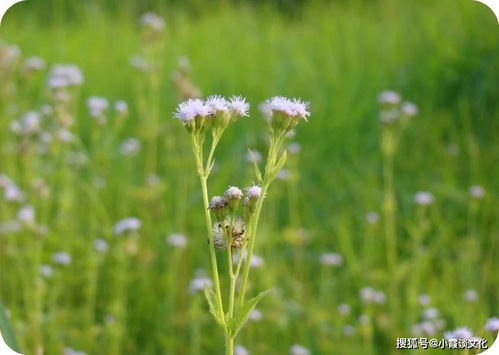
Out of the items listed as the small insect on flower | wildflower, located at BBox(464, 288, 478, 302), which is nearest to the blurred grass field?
wildflower, located at BBox(464, 288, 478, 302)

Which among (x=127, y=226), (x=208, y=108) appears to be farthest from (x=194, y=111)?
(x=127, y=226)

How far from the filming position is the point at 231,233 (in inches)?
22.8

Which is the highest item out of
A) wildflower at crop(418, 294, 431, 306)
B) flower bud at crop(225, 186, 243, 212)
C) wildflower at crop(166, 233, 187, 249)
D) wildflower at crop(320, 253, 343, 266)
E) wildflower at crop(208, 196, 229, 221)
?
wildflower at crop(320, 253, 343, 266)

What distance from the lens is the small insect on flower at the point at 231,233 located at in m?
0.58

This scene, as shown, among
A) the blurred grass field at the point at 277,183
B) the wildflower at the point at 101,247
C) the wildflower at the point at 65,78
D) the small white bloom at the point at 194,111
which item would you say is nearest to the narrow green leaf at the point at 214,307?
the small white bloom at the point at 194,111

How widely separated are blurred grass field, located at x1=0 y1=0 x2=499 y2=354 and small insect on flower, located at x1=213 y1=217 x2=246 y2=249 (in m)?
0.34

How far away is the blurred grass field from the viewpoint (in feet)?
3.80

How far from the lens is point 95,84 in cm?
180

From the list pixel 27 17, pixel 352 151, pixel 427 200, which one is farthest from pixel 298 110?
pixel 27 17

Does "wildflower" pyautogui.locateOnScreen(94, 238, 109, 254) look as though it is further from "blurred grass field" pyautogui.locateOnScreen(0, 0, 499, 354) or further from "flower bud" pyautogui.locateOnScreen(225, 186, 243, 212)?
"flower bud" pyautogui.locateOnScreen(225, 186, 243, 212)

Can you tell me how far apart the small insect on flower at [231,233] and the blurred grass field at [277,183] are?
13.4 inches

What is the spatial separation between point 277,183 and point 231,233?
841 mm

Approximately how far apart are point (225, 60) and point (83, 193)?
0.56 m

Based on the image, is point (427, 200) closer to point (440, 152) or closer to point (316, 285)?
point (316, 285)
